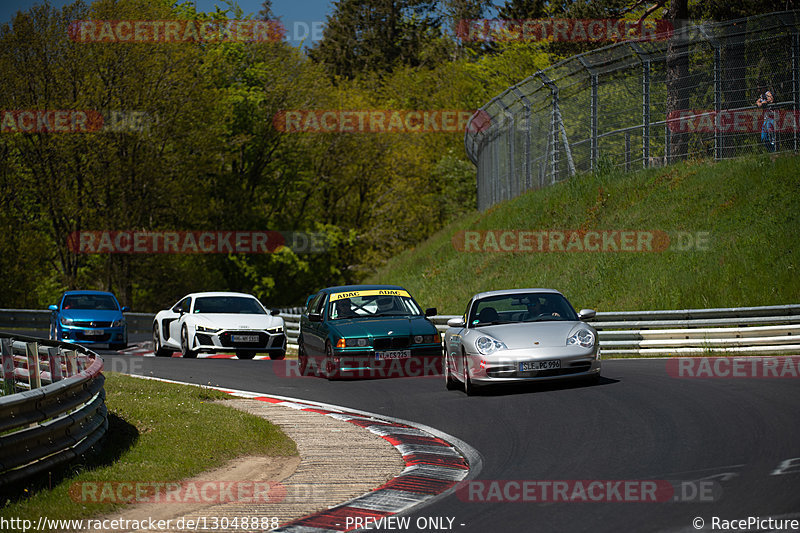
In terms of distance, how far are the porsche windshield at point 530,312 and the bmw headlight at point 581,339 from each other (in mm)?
812

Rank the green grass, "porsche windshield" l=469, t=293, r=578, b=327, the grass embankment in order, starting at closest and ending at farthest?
the green grass → "porsche windshield" l=469, t=293, r=578, b=327 → the grass embankment

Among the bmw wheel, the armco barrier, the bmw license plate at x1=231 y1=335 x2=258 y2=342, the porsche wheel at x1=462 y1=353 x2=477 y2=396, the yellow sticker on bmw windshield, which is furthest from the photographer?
the bmw license plate at x1=231 y1=335 x2=258 y2=342

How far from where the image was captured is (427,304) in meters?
31.3

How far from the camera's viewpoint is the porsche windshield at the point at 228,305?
2289 centimetres

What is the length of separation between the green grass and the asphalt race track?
76.2 inches

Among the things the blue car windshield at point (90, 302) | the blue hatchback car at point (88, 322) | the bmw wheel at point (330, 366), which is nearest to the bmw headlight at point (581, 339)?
the bmw wheel at point (330, 366)

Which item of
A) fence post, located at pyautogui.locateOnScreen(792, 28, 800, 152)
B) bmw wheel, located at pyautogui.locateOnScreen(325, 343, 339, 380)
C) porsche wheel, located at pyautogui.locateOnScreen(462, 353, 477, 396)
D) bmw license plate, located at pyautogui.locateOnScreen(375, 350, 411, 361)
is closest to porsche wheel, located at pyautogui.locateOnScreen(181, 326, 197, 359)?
bmw wheel, located at pyautogui.locateOnScreen(325, 343, 339, 380)

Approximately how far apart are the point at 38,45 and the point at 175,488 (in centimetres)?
3768

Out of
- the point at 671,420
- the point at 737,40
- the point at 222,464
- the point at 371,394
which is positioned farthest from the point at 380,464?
the point at 737,40

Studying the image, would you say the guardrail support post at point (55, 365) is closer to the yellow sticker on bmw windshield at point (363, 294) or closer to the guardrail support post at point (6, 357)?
the guardrail support post at point (6, 357)

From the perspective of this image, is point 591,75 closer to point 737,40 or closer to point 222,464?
point 737,40

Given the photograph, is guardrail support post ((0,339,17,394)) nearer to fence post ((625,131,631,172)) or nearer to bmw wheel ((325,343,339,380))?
bmw wheel ((325,343,339,380))

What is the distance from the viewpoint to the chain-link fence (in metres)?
24.5

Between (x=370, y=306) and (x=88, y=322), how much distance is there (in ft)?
37.2
